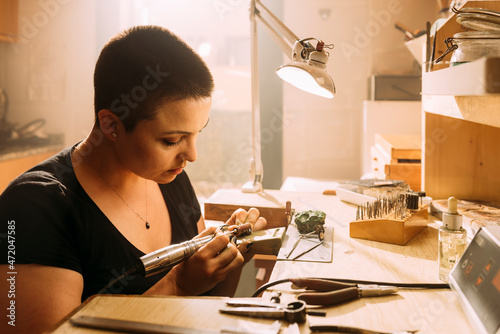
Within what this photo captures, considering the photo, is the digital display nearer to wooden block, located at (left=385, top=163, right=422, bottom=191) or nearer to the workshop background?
wooden block, located at (left=385, top=163, right=422, bottom=191)

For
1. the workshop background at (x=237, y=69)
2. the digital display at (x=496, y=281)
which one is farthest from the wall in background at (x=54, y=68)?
the digital display at (x=496, y=281)

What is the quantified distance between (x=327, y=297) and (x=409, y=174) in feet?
3.90

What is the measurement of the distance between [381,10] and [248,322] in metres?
2.49

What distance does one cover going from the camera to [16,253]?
0.86m

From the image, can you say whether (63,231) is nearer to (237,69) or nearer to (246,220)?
(246,220)

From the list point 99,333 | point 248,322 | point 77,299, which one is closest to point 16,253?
point 77,299

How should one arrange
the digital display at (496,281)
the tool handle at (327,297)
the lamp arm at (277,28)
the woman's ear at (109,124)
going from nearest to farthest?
the digital display at (496,281), the tool handle at (327,297), the woman's ear at (109,124), the lamp arm at (277,28)

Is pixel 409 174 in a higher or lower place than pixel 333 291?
higher

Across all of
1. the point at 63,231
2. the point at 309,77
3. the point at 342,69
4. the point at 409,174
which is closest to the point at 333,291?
the point at 63,231

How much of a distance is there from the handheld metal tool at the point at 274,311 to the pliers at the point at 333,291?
5 centimetres

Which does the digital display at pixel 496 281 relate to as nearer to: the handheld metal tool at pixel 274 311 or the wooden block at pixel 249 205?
the handheld metal tool at pixel 274 311

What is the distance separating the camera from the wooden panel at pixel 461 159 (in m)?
1.59

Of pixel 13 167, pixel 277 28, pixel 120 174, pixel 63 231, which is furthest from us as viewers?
pixel 13 167

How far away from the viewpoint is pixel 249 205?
1703 mm
